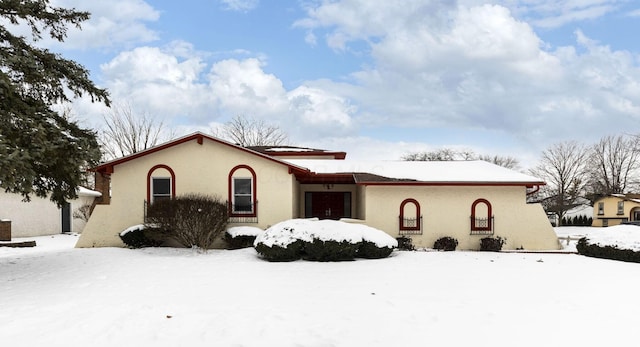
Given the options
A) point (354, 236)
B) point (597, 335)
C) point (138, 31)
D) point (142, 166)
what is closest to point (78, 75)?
point (142, 166)

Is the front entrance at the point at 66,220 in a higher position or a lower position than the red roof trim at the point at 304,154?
lower

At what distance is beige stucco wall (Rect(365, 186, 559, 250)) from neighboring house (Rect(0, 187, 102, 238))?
1554cm

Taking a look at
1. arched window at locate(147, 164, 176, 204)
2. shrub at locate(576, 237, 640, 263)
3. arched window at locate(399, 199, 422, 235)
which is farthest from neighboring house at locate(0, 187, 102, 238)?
shrub at locate(576, 237, 640, 263)

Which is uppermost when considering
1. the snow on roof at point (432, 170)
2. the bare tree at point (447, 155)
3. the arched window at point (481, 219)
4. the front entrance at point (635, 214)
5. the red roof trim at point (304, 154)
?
the bare tree at point (447, 155)

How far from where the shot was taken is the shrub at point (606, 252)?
13.2 m

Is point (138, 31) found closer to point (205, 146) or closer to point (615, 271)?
point (205, 146)

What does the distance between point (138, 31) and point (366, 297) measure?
54.5 ft

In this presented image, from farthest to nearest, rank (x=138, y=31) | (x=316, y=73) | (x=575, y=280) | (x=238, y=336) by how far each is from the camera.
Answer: (x=316, y=73) < (x=138, y=31) < (x=575, y=280) < (x=238, y=336)

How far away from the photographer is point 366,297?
7.86 m

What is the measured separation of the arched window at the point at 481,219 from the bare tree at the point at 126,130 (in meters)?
31.3

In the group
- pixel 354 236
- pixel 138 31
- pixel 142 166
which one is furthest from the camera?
pixel 138 31

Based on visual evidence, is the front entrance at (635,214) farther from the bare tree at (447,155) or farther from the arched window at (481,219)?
the arched window at (481,219)

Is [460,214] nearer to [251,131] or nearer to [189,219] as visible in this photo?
[189,219]

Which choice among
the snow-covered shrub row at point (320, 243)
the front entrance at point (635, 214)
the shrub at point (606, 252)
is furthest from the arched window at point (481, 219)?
the front entrance at point (635, 214)
